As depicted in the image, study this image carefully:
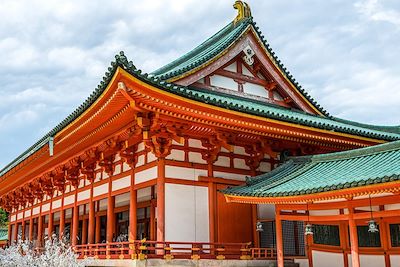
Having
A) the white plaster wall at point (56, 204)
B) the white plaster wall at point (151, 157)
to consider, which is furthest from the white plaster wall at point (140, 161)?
A: the white plaster wall at point (56, 204)

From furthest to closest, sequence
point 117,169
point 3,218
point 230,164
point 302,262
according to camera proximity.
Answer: point 3,218
point 117,169
point 230,164
point 302,262

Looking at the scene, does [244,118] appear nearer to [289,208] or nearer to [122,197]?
[289,208]

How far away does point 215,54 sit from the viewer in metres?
14.5

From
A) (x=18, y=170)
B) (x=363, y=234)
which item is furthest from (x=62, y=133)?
(x=363, y=234)

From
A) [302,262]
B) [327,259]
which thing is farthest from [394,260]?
[302,262]

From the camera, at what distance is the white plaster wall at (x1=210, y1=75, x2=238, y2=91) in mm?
15008

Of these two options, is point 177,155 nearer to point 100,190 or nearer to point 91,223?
point 100,190

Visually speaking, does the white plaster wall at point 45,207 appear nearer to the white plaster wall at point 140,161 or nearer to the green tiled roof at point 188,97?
→ the green tiled roof at point 188,97

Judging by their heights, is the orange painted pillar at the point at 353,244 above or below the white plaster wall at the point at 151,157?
below

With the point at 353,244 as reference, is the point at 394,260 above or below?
below

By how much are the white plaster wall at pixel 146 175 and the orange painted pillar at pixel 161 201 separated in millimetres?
335

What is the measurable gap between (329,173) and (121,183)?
21.0 ft

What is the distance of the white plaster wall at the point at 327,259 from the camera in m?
11.7

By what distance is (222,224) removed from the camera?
42.3ft
